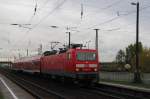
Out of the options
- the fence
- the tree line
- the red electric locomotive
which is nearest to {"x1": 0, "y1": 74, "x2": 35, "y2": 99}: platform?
the red electric locomotive

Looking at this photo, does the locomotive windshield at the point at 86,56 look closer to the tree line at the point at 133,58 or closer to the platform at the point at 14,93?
the platform at the point at 14,93

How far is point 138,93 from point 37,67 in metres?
31.1

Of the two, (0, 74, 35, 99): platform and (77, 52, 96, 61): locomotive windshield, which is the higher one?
(77, 52, 96, 61): locomotive windshield

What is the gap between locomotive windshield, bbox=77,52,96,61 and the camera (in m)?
32.7

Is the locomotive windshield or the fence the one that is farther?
the fence

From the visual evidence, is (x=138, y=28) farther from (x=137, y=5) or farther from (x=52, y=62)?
(x=52, y=62)

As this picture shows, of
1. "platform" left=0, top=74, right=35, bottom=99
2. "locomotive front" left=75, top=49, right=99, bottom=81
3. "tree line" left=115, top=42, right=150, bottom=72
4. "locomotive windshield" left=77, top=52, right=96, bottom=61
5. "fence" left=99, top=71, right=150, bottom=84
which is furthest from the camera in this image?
"tree line" left=115, top=42, right=150, bottom=72

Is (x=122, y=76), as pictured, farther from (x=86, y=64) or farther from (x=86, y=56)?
(x=86, y=64)

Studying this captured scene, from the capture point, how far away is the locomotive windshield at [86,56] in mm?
32728

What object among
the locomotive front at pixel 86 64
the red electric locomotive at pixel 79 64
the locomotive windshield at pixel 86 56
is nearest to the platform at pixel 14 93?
the red electric locomotive at pixel 79 64

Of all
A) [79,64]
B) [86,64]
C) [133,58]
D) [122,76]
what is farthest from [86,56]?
[133,58]

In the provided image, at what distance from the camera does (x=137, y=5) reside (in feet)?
136

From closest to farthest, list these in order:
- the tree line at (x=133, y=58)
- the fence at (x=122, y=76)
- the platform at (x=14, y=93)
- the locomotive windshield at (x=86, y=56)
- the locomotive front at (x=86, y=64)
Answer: the platform at (x=14, y=93) < the locomotive front at (x=86, y=64) < the locomotive windshield at (x=86, y=56) < the fence at (x=122, y=76) < the tree line at (x=133, y=58)

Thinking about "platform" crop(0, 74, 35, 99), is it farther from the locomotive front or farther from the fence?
the fence
